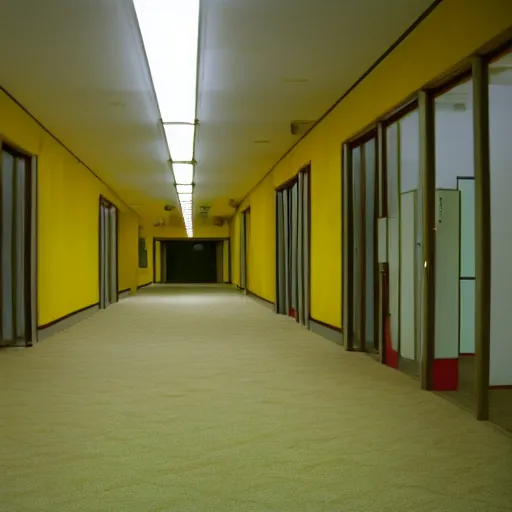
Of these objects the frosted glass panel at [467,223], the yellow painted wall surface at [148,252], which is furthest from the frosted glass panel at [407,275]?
the yellow painted wall surface at [148,252]

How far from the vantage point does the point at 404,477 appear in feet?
9.73

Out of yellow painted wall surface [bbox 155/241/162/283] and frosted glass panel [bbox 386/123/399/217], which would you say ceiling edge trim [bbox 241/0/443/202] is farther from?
yellow painted wall surface [bbox 155/241/162/283]

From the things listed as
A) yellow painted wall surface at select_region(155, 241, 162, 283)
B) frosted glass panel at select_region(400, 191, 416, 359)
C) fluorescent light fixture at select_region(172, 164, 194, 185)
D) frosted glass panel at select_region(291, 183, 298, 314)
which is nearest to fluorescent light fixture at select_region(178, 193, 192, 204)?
fluorescent light fixture at select_region(172, 164, 194, 185)

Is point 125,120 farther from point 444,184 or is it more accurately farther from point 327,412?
point 327,412

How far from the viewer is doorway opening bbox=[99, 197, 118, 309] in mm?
14453

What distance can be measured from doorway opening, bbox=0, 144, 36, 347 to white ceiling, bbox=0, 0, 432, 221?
88cm

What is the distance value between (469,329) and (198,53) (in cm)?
419

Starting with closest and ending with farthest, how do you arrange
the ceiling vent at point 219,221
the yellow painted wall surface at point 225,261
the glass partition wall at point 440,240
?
the glass partition wall at point 440,240, the ceiling vent at point 219,221, the yellow painted wall surface at point 225,261

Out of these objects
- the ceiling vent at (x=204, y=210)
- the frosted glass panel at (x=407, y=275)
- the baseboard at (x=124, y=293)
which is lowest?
the baseboard at (x=124, y=293)

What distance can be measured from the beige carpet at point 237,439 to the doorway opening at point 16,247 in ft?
5.50

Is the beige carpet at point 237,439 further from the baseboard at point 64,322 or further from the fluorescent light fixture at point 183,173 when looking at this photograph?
the fluorescent light fixture at point 183,173

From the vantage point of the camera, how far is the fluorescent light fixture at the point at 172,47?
179 inches

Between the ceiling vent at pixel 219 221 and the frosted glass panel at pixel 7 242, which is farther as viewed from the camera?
the ceiling vent at pixel 219 221

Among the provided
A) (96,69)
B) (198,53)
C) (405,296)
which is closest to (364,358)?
(405,296)
